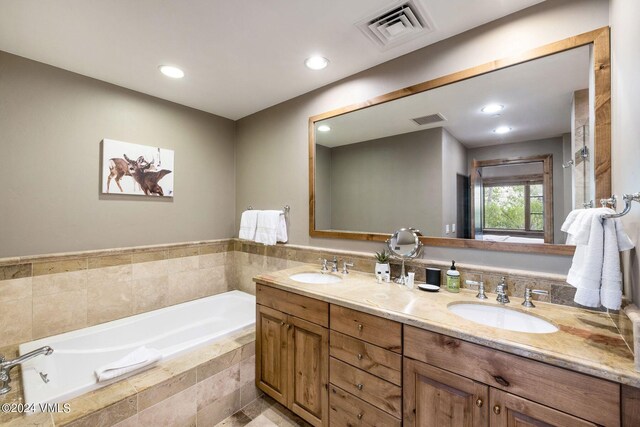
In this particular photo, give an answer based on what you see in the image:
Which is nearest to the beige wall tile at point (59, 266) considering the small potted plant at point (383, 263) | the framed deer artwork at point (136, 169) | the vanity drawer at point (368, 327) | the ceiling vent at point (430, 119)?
the framed deer artwork at point (136, 169)

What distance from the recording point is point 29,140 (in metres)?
1.92

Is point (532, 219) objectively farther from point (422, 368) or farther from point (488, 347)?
point (422, 368)

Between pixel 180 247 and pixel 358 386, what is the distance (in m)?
2.15

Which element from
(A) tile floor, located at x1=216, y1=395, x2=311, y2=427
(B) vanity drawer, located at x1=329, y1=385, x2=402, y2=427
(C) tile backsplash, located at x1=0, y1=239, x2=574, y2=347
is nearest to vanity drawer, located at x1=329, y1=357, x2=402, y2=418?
(B) vanity drawer, located at x1=329, y1=385, x2=402, y2=427

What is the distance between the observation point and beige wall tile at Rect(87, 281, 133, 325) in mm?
2162

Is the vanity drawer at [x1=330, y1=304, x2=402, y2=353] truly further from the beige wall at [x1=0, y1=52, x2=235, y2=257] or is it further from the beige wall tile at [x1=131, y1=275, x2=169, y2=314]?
the beige wall at [x1=0, y1=52, x2=235, y2=257]

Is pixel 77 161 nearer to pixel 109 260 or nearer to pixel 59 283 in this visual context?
pixel 109 260

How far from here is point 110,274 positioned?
2.26m

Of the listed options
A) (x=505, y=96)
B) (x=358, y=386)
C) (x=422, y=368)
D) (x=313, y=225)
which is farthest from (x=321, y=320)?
(x=505, y=96)

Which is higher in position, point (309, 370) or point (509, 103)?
point (509, 103)

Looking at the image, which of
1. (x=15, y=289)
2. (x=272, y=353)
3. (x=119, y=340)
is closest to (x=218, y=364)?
(x=272, y=353)

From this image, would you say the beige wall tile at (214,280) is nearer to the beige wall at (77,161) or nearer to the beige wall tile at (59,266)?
the beige wall at (77,161)

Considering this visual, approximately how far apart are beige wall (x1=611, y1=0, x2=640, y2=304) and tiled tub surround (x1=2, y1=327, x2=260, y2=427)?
2.15m

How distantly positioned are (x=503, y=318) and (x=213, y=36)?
232 cm
